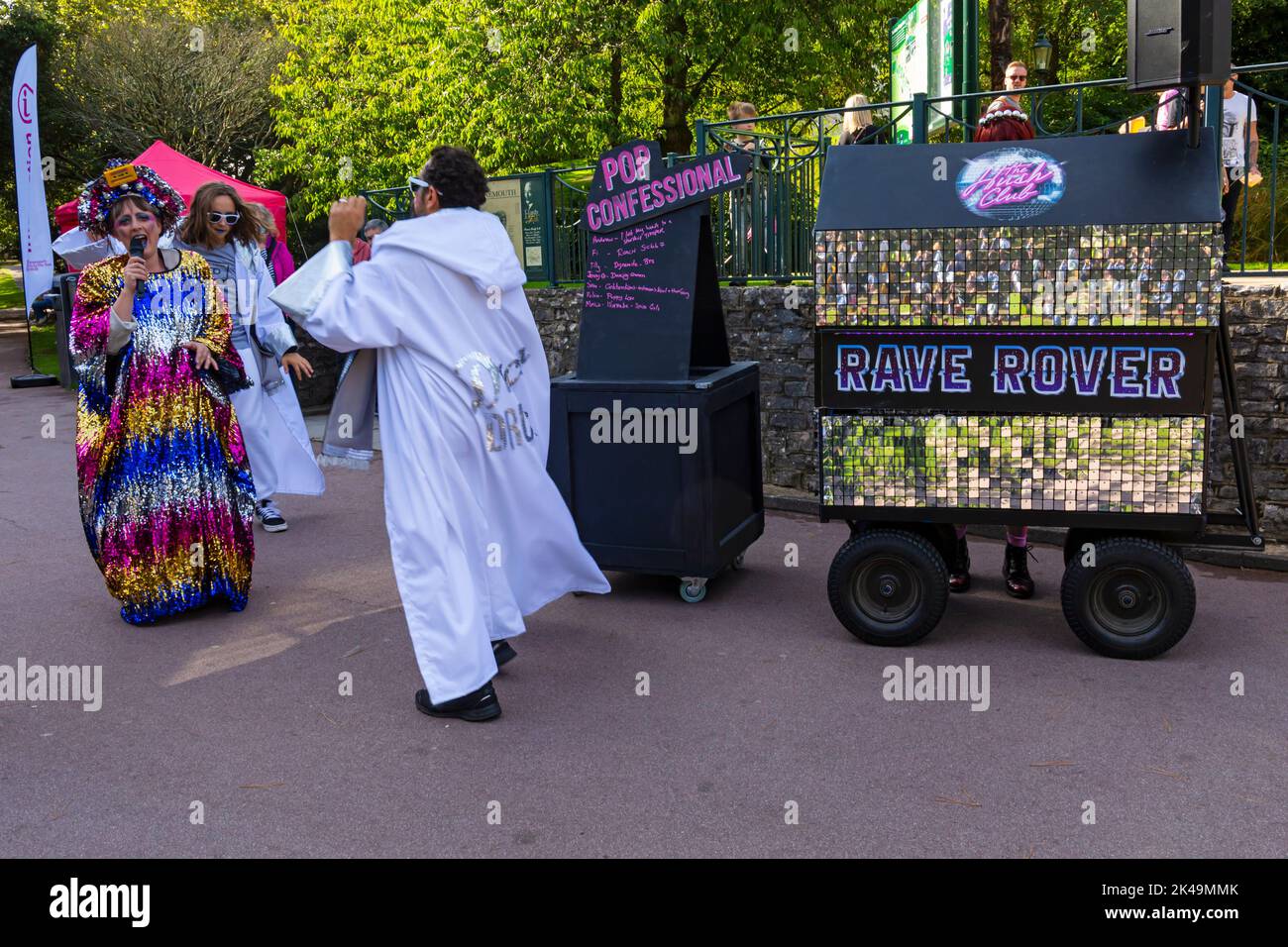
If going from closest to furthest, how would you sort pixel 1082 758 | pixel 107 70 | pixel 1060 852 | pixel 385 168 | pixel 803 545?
pixel 1060 852 < pixel 1082 758 < pixel 803 545 < pixel 385 168 < pixel 107 70

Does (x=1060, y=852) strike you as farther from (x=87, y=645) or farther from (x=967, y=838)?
(x=87, y=645)

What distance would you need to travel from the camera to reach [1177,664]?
16.3ft

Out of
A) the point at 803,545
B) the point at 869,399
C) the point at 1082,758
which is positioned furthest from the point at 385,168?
the point at 1082,758

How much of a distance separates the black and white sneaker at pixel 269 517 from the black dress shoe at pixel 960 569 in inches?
164

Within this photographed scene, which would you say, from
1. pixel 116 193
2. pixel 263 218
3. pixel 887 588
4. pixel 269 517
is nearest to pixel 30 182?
pixel 263 218

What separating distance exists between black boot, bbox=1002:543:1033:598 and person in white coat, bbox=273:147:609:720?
8.62ft

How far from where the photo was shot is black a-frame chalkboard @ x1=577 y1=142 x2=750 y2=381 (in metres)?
5.96

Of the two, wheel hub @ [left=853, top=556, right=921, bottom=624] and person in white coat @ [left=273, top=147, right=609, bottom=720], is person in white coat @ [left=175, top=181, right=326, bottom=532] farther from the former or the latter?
wheel hub @ [left=853, top=556, right=921, bottom=624]

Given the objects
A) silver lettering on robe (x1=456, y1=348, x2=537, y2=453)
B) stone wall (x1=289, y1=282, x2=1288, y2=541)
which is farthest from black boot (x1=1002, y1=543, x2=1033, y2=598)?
silver lettering on robe (x1=456, y1=348, x2=537, y2=453)

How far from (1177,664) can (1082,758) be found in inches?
44.4

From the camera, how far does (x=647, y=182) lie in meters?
6.03

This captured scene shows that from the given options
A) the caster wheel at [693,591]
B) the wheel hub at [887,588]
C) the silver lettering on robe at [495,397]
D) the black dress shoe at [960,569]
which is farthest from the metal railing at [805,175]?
the silver lettering on robe at [495,397]

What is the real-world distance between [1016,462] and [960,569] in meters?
1.13

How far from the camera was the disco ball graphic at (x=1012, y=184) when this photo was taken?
4895 millimetres
